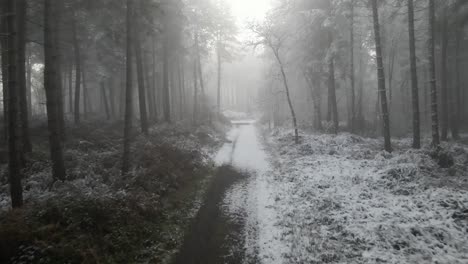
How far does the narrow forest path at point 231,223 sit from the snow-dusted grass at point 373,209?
0.52 m

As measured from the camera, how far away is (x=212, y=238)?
26.3 feet

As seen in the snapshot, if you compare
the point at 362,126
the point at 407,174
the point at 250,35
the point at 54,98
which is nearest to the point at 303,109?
the point at 362,126

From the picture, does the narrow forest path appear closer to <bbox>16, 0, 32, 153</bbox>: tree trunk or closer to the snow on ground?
the snow on ground

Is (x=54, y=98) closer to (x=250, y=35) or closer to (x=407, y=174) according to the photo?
(x=407, y=174)

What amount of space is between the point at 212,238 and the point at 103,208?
312cm

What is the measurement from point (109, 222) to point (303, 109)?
37.3m

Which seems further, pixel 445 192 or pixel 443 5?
pixel 443 5

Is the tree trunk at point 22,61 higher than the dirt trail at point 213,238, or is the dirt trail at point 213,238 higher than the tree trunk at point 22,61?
the tree trunk at point 22,61

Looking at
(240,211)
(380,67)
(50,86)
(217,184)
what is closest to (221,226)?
(240,211)

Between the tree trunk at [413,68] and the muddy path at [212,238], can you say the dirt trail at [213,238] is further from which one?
the tree trunk at [413,68]

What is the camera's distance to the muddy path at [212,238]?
708 cm

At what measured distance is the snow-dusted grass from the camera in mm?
6793

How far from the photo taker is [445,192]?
8883 mm

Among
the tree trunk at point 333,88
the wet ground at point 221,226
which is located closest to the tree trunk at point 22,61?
the wet ground at point 221,226
